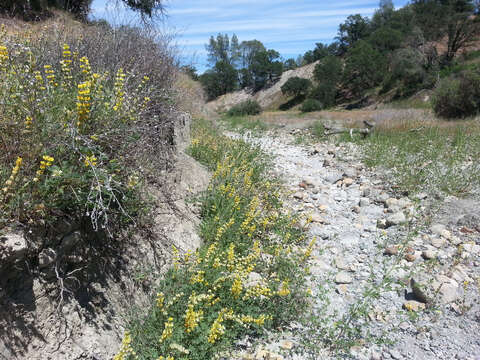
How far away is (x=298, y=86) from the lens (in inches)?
2275

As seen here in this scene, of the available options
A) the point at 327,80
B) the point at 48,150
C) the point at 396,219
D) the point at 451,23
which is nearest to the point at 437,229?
the point at 396,219

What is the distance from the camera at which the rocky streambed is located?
2684 millimetres

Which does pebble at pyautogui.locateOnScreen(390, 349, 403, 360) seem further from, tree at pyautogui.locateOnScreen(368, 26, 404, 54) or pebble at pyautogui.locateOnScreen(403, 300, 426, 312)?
tree at pyautogui.locateOnScreen(368, 26, 404, 54)

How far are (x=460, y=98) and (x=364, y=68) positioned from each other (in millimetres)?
38279

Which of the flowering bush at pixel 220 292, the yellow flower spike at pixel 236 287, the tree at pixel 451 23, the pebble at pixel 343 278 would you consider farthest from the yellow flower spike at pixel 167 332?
the tree at pixel 451 23

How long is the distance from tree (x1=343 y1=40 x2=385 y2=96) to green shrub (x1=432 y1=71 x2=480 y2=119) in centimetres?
3681

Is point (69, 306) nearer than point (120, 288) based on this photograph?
Yes

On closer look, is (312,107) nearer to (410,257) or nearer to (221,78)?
(221,78)

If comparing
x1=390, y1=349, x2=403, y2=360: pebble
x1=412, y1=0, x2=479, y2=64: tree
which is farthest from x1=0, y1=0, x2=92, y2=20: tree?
x1=412, y1=0, x2=479, y2=64: tree

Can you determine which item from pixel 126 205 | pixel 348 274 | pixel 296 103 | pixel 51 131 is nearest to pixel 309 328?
pixel 348 274

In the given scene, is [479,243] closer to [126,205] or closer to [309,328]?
[309,328]

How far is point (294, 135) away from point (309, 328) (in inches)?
457

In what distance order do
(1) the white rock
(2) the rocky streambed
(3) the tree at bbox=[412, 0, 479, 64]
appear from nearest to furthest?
1. (2) the rocky streambed
2. (1) the white rock
3. (3) the tree at bbox=[412, 0, 479, 64]

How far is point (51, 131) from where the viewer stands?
7.16 ft
